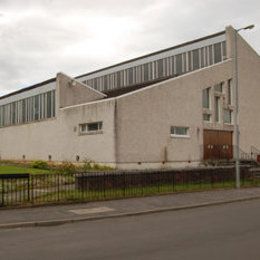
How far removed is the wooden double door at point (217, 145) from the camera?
40.7m

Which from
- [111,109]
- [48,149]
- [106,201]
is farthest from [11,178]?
[48,149]

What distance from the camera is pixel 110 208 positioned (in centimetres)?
1764

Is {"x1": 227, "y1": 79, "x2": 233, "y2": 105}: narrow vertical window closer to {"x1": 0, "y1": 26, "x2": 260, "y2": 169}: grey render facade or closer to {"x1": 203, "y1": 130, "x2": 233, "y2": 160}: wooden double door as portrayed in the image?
{"x1": 0, "y1": 26, "x2": 260, "y2": 169}: grey render facade

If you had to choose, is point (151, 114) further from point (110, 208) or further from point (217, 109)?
point (110, 208)

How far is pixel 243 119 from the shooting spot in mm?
45656

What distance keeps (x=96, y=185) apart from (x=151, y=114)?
47.7 ft

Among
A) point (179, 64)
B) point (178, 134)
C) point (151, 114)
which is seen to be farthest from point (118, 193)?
point (179, 64)

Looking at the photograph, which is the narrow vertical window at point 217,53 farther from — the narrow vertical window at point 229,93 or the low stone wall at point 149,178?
the low stone wall at point 149,178

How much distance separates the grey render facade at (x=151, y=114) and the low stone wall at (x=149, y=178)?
753cm

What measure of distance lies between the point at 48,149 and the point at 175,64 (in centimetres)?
1714

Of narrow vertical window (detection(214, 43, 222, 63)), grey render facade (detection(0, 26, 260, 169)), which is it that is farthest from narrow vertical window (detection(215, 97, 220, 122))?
narrow vertical window (detection(214, 43, 222, 63))

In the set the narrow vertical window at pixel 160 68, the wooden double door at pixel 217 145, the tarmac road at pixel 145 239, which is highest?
the narrow vertical window at pixel 160 68

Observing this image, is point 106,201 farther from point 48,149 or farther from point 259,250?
point 48,149

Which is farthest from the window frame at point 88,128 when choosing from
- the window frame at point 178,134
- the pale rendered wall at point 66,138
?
the window frame at point 178,134
